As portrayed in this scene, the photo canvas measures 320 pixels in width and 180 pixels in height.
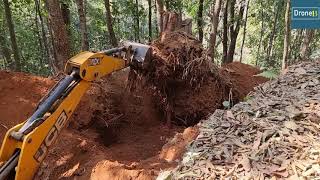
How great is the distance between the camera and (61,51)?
8820 millimetres

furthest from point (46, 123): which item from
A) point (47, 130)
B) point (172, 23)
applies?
point (172, 23)

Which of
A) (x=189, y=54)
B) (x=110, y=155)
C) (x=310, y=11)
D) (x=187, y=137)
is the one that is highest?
(x=310, y=11)

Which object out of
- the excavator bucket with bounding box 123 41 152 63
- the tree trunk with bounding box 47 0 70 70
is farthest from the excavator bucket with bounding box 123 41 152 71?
the tree trunk with bounding box 47 0 70 70

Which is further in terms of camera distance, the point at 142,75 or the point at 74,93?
the point at 142,75

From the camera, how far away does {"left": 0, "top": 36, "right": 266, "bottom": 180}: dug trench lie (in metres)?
6.65

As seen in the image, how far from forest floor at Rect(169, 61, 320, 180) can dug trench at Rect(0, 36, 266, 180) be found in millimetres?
1549

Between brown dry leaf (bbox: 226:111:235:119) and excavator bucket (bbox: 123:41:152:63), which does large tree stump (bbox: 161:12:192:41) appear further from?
brown dry leaf (bbox: 226:111:235:119)

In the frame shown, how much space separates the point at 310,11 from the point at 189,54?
8.48 feet

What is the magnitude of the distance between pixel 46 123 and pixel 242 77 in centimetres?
656

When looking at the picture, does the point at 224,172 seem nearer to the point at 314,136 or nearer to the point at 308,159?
the point at 308,159

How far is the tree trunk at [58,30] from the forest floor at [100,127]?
73 cm

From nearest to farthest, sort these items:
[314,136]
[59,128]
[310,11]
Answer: [314,136] < [59,128] < [310,11]

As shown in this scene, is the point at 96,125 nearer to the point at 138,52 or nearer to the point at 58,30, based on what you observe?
the point at 138,52

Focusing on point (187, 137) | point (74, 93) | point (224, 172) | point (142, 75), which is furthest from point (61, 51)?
point (224, 172)
